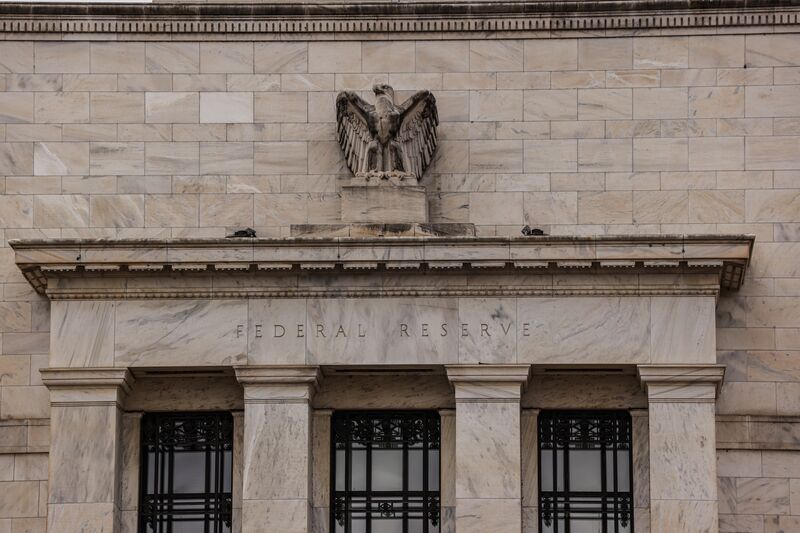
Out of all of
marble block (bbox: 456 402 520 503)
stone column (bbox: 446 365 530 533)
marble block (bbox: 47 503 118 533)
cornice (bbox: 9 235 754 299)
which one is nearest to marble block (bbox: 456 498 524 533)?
stone column (bbox: 446 365 530 533)

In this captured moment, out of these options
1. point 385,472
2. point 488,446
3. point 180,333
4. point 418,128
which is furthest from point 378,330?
point 418,128

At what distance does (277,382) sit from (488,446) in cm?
369

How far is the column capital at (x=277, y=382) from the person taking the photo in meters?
44.7

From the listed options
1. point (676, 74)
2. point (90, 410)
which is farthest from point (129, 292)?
point (676, 74)

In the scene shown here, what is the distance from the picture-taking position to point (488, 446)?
4434 cm

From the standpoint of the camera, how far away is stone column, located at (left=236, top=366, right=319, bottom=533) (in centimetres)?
4412

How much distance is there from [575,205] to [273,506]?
24.8 feet

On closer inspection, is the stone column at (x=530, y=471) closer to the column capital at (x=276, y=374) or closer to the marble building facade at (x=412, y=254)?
the marble building facade at (x=412, y=254)

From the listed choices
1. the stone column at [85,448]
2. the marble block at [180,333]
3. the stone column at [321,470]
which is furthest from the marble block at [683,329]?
the stone column at [85,448]

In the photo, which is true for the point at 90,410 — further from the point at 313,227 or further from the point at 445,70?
the point at 445,70

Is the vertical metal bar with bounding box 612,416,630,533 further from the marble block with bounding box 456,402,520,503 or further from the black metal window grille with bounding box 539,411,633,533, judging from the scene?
the marble block with bounding box 456,402,520,503

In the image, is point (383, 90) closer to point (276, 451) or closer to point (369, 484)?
point (276, 451)

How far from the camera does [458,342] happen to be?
44.8 m

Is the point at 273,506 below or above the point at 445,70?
below
